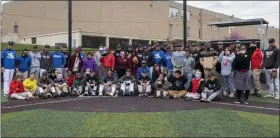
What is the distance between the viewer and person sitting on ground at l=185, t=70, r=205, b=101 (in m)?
10.4

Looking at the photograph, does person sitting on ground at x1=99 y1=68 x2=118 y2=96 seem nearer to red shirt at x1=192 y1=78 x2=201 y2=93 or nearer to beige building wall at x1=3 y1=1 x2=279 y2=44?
red shirt at x1=192 y1=78 x2=201 y2=93

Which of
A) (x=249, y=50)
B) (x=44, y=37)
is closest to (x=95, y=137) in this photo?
(x=249, y=50)

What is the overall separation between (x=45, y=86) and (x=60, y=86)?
0.54 m

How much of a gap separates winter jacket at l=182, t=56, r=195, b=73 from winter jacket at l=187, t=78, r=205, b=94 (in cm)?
76

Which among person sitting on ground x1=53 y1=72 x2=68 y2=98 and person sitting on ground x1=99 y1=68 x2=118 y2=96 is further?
person sitting on ground x1=99 y1=68 x2=118 y2=96

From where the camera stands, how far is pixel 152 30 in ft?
173

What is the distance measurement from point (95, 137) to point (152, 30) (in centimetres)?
4756

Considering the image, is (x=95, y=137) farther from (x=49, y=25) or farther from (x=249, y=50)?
(x=49, y=25)

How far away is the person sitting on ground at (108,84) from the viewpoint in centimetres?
1184

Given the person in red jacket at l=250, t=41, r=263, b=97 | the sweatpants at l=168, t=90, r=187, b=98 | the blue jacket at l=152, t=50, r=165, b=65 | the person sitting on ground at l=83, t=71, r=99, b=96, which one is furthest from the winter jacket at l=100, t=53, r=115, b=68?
the person in red jacket at l=250, t=41, r=263, b=97

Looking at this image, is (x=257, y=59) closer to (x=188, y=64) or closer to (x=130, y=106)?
(x=188, y=64)

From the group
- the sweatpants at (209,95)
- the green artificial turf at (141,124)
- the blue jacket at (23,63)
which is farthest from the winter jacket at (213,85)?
the blue jacket at (23,63)

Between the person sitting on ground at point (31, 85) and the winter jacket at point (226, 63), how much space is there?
657 centimetres

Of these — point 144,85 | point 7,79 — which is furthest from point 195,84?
point 7,79
